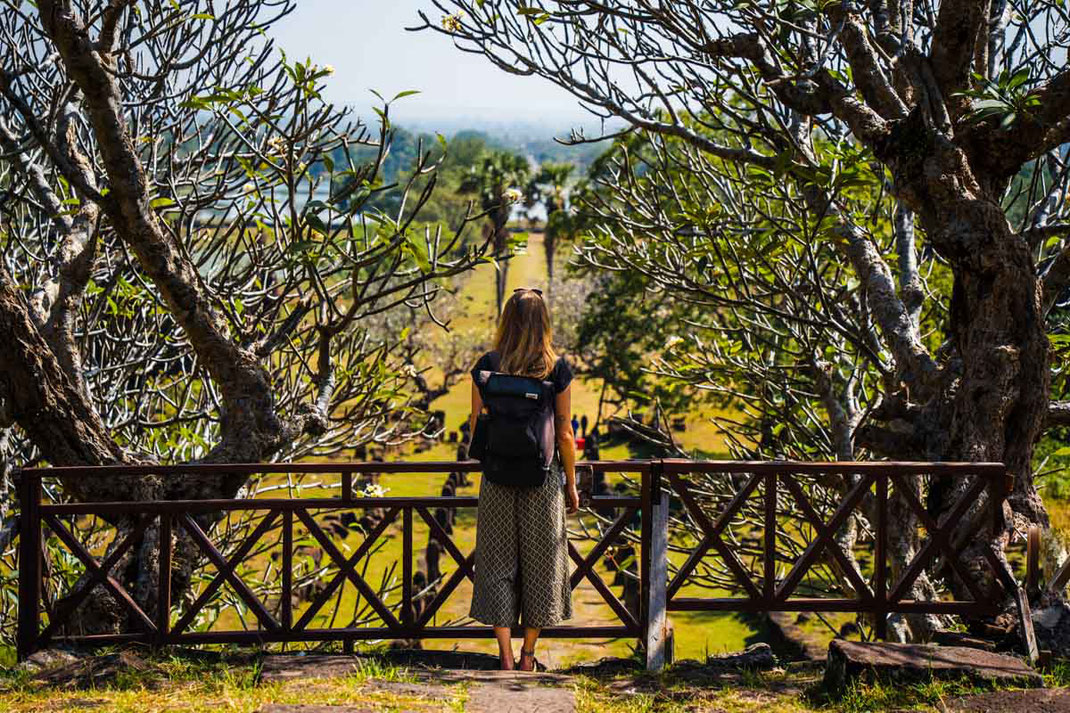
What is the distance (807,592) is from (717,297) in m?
11.6

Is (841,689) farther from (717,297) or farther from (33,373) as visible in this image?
(33,373)

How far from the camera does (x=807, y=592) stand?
17484 millimetres

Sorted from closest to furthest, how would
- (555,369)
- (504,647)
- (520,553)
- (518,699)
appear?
(518,699), (555,369), (520,553), (504,647)

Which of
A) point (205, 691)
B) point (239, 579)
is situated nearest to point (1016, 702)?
point (205, 691)

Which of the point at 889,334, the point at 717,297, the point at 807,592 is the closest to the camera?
the point at 889,334

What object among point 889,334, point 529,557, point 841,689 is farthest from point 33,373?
point 889,334

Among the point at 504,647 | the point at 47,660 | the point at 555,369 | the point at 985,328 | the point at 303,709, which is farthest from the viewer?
the point at 985,328

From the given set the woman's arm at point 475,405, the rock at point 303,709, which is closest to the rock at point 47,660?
the rock at point 303,709

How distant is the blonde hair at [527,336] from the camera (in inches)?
186

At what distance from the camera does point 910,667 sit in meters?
4.73

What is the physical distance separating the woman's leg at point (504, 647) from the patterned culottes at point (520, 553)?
0.09 m

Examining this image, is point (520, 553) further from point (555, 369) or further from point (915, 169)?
point (915, 169)

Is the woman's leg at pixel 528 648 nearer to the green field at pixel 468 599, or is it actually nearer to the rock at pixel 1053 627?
the green field at pixel 468 599

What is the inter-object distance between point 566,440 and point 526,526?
1.46 feet
